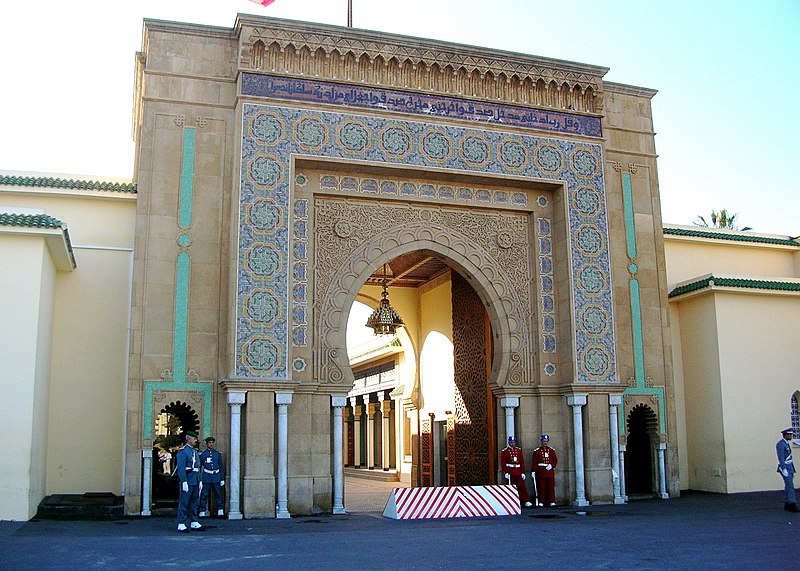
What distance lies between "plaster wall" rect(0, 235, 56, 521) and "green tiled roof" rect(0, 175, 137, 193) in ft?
5.91

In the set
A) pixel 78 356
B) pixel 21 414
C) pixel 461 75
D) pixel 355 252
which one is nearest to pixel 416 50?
pixel 461 75

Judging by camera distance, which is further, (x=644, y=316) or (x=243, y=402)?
(x=644, y=316)

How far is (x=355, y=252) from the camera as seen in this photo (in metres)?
13.5

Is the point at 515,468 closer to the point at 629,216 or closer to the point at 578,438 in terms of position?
the point at 578,438

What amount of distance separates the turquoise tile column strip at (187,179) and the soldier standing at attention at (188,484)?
137 inches

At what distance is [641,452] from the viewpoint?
14914 mm

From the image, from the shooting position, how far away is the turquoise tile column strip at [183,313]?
1211cm

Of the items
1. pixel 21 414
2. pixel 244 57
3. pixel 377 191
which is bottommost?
pixel 21 414

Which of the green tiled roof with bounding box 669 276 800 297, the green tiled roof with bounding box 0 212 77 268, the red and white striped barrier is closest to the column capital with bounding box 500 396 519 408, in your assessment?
the red and white striped barrier

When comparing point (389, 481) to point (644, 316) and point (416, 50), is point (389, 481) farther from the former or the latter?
point (416, 50)

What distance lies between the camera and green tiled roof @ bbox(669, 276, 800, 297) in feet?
49.9

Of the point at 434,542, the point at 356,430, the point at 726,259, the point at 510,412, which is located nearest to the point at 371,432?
the point at 356,430

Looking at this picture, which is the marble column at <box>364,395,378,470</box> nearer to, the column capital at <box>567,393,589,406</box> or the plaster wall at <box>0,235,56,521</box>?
the column capital at <box>567,393,589,406</box>

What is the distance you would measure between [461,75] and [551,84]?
163 centimetres
